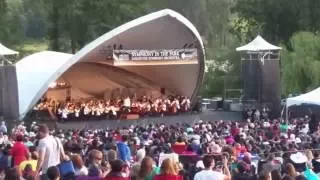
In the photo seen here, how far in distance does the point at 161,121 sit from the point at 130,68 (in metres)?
5.47

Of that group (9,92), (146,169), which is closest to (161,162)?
(146,169)

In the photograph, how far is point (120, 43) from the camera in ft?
123

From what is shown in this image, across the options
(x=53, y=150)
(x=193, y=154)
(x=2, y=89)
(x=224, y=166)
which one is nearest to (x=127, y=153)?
(x=193, y=154)

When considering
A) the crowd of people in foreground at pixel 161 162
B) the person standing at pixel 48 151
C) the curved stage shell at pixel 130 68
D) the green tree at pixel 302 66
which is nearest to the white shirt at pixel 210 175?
the crowd of people in foreground at pixel 161 162

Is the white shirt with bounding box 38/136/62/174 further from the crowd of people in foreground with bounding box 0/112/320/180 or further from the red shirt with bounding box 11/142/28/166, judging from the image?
the red shirt with bounding box 11/142/28/166

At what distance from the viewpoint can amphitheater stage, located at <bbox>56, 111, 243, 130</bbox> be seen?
115 ft

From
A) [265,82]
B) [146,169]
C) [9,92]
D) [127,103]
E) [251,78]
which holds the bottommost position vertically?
[146,169]

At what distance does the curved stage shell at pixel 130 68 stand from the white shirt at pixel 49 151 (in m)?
23.8

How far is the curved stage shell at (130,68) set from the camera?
3697cm

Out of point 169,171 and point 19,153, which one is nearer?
point 169,171

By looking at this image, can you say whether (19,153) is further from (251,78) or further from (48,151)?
(251,78)

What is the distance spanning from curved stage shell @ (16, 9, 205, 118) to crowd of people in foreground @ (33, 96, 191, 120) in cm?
109

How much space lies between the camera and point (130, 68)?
4141cm

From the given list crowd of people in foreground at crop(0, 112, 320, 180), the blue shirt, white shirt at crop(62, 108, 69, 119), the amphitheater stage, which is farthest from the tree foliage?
the blue shirt
